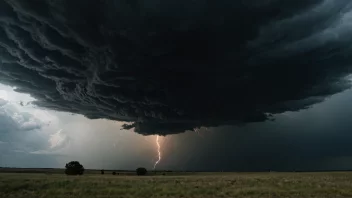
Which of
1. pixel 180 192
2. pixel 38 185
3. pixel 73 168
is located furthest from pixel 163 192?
pixel 73 168

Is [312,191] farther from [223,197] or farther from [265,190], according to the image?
[223,197]

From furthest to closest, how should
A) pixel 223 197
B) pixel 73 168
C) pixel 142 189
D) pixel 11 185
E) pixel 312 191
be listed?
pixel 73 168
pixel 11 185
pixel 142 189
pixel 312 191
pixel 223 197

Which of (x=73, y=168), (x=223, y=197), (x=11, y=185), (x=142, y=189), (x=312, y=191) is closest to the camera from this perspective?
(x=223, y=197)

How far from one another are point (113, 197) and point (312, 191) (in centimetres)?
2423

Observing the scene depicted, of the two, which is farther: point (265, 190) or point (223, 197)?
point (265, 190)

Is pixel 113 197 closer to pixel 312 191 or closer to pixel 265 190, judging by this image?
pixel 265 190

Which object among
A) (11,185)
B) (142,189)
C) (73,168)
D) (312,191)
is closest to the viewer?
(312,191)

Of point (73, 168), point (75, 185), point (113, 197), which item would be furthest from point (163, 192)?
point (73, 168)

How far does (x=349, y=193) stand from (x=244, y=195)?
1251 cm

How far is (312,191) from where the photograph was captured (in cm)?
4219

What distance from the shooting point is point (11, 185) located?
167ft

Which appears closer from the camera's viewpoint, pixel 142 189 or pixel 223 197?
pixel 223 197

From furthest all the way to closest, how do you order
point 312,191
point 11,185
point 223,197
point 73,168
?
point 73,168, point 11,185, point 312,191, point 223,197

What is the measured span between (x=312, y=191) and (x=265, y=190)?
5677mm
